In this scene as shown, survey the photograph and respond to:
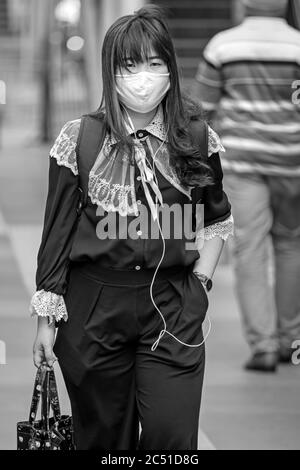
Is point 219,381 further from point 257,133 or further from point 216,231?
point 216,231

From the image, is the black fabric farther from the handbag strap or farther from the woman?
the handbag strap

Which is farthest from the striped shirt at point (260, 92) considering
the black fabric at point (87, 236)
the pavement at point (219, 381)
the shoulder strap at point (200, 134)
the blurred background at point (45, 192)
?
the black fabric at point (87, 236)

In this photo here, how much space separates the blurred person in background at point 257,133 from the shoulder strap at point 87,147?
301cm

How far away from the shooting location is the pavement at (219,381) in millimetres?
6066

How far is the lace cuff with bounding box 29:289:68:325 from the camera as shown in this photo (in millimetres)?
4102

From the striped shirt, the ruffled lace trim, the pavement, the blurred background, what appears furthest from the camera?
the striped shirt

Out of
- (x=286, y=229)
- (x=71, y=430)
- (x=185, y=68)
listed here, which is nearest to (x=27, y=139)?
(x=185, y=68)

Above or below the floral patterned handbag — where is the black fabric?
above

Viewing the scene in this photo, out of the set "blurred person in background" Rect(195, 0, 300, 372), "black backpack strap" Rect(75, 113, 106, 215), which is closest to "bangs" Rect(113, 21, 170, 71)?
"black backpack strap" Rect(75, 113, 106, 215)

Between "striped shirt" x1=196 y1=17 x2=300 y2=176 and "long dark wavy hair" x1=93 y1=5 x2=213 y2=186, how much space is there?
9.51 feet

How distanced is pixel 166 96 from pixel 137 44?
0.81 feet

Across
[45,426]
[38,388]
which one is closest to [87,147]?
[38,388]

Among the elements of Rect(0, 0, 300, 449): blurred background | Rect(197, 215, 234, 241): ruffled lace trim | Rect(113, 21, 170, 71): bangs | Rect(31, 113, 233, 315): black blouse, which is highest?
Rect(113, 21, 170, 71): bangs

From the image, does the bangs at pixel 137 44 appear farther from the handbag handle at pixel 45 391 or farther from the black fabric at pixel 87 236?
the handbag handle at pixel 45 391
